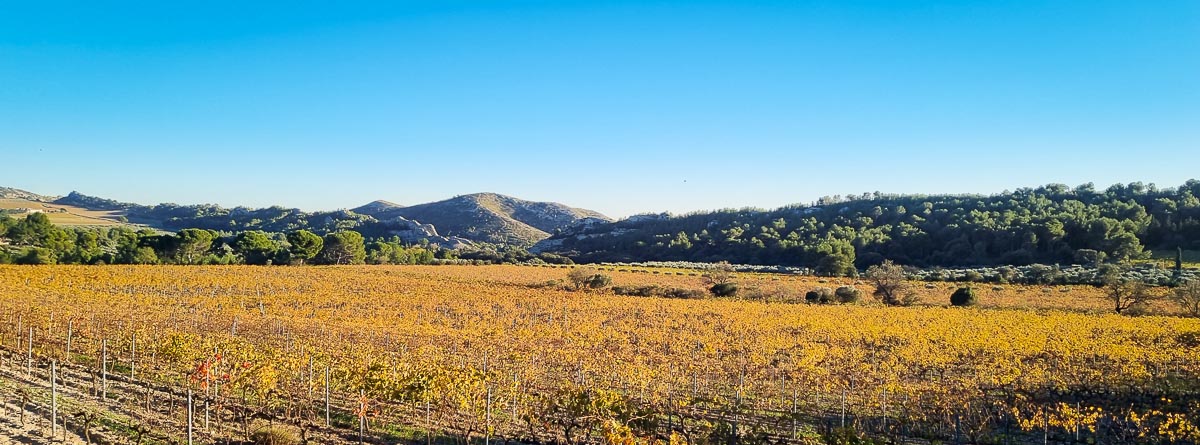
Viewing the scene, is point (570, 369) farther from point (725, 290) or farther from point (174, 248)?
point (174, 248)

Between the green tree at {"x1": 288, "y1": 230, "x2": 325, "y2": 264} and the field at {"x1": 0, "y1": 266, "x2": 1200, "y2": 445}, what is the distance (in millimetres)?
31055

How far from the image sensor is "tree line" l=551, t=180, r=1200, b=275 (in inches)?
3140

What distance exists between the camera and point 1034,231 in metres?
83.8

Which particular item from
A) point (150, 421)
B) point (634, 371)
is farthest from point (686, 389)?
point (150, 421)

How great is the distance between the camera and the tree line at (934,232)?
Result: 262 feet

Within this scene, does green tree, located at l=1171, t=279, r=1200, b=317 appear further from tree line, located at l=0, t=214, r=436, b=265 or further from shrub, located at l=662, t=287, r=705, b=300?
tree line, located at l=0, t=214, r=436, b=265

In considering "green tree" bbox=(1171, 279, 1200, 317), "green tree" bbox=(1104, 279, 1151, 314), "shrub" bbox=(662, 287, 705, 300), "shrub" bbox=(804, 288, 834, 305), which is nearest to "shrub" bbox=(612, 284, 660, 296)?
"shrub" bbox=(662, 287, 705, 300)

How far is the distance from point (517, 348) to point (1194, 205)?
4305 inches

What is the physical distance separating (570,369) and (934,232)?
95957mm

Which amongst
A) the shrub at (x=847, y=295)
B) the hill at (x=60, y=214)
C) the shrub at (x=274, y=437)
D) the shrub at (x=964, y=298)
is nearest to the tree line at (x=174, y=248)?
the shrub at (x=847, y=295)

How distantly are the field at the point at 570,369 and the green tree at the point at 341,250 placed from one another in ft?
120

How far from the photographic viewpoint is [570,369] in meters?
18.7

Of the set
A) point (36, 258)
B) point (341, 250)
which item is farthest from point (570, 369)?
point (341, 250)

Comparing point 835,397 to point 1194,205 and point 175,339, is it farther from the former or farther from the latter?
point 1194,205
